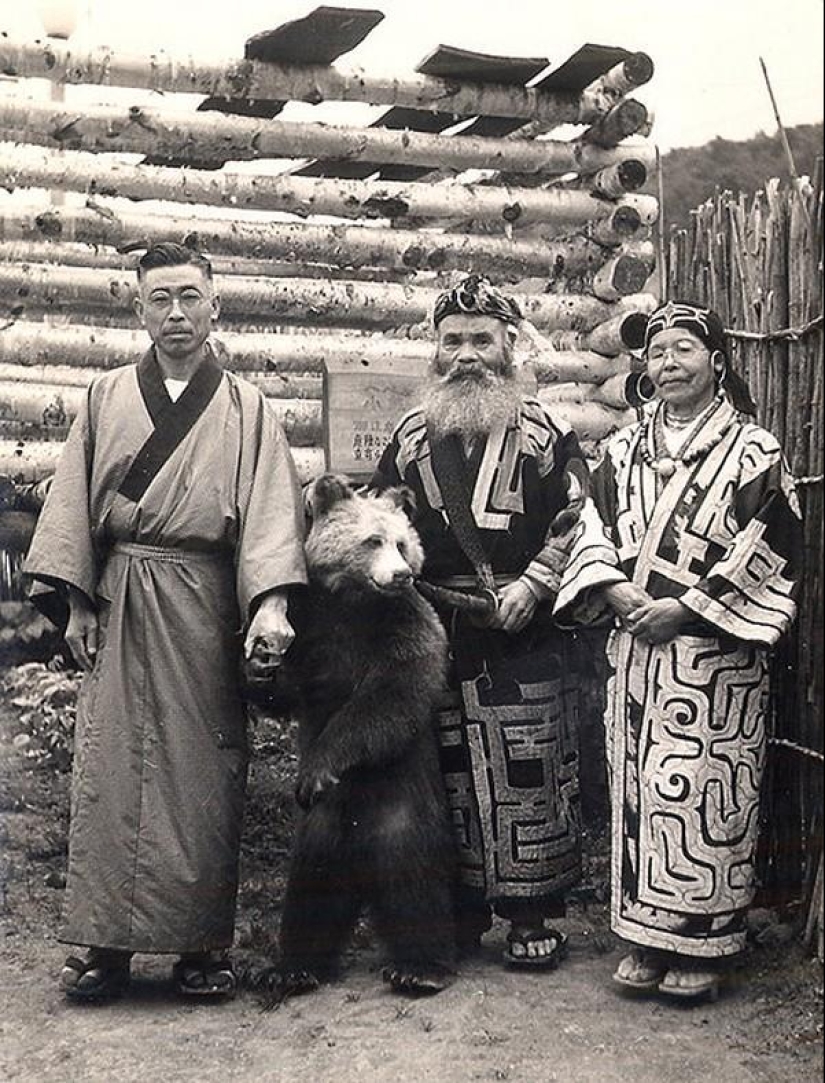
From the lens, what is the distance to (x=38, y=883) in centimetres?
514

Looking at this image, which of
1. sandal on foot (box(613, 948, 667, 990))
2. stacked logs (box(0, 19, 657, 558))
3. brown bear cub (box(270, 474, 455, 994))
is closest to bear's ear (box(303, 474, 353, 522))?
brown bear cub (box(270, 474, 455, 994))

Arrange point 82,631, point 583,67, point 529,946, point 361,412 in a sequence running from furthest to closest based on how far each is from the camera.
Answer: point 583,67 → point 361,412 → point 529,946 → point 82,631

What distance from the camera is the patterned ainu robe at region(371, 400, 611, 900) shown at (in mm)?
4348

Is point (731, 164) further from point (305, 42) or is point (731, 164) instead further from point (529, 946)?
point (529, 946)

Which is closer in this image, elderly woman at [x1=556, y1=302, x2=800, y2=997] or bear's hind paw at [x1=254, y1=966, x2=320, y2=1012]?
elderly woman at [x1=556, y1=302, x2=800, y2=997]

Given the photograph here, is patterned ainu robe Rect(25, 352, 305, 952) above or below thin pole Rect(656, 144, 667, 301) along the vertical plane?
below

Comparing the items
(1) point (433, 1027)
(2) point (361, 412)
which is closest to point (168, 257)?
(2) point (361, 412)

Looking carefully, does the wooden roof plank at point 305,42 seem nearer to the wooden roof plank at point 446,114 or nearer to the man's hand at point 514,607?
the wooden roof plank at point 446,114

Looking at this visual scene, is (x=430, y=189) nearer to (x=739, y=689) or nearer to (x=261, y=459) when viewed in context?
(x=261, y=459)

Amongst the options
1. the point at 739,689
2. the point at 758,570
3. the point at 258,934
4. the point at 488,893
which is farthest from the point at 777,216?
the point at 258,934

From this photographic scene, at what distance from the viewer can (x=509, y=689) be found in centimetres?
436

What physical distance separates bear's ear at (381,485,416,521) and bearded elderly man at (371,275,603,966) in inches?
2.4

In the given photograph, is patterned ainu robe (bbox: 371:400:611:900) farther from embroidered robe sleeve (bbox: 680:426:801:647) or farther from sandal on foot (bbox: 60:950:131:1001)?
sandal on foot (bbox: 60:950:131:1001)

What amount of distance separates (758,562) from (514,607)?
2.48 ft
